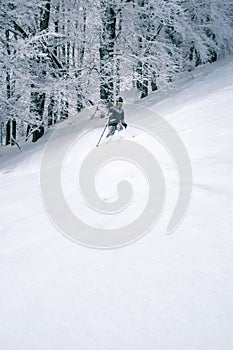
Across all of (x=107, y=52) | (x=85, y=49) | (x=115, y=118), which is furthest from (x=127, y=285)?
(x=85, y=49)

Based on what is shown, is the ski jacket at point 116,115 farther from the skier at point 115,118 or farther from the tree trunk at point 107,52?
the tree trunk at point 107,52

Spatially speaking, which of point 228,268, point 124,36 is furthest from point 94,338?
point 124,36

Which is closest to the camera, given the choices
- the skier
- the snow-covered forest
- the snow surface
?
the snow surface

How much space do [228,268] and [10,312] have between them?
1.45 meters

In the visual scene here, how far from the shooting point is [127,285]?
6.92 ft

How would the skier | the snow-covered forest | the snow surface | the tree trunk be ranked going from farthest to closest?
the tree trunk < the snow-covered forest < the skier < the snow surface

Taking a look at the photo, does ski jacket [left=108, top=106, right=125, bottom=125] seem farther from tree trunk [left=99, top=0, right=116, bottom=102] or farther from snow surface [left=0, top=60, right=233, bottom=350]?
snow surface [left=0, top=60, right=233, bottom=350]

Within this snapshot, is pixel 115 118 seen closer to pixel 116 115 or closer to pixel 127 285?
pixel 116 115

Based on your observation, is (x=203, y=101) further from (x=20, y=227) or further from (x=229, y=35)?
(x=229, y=35)

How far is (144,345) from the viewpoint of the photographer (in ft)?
5.33

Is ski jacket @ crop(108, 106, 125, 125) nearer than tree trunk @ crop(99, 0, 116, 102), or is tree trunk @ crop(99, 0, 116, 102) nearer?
ski jacket @ crop(108, 106, 125, 125)

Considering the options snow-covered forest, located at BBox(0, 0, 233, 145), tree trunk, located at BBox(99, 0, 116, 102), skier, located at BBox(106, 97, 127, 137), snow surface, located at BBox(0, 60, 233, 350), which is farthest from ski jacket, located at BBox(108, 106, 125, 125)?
snow surface, located at BBox(0, 60, 233, 350)

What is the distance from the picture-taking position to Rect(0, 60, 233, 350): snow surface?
1.70 m

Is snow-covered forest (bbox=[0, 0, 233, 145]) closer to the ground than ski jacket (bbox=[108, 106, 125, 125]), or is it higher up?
higher up
